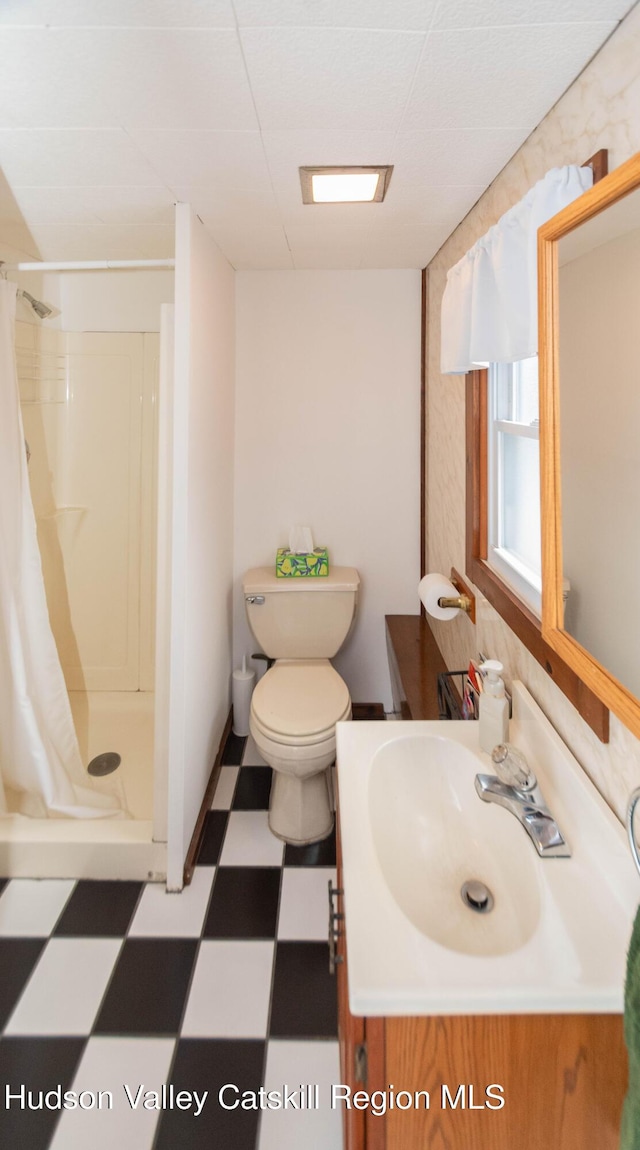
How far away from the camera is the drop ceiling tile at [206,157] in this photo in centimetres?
128

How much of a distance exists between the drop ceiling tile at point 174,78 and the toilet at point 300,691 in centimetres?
152

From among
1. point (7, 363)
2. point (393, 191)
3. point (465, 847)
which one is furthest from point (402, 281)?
point (465, 847)

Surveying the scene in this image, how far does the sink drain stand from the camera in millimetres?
943

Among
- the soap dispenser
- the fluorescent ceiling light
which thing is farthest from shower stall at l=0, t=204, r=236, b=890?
the soap dispenser

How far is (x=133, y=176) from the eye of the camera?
4.90 ft

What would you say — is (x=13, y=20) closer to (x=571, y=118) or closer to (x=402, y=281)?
(x=571, y=118)

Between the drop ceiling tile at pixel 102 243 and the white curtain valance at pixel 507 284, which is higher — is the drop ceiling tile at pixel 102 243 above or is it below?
above

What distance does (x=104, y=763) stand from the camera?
2.29 metres

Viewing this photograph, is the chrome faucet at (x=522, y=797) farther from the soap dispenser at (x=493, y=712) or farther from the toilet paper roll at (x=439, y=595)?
the toilet paper roll at (x=439, y=595)

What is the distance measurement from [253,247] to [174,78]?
1.09 meters

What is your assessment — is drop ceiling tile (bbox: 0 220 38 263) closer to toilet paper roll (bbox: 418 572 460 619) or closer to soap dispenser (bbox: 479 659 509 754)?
toilet paper roll (bbox: 418 572 460 619)

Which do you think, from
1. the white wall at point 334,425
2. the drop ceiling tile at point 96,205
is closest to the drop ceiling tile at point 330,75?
→ the drop ceiling tile at point 96,205

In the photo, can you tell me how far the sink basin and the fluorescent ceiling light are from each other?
4.72ft

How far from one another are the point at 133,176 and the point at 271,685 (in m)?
1.64
